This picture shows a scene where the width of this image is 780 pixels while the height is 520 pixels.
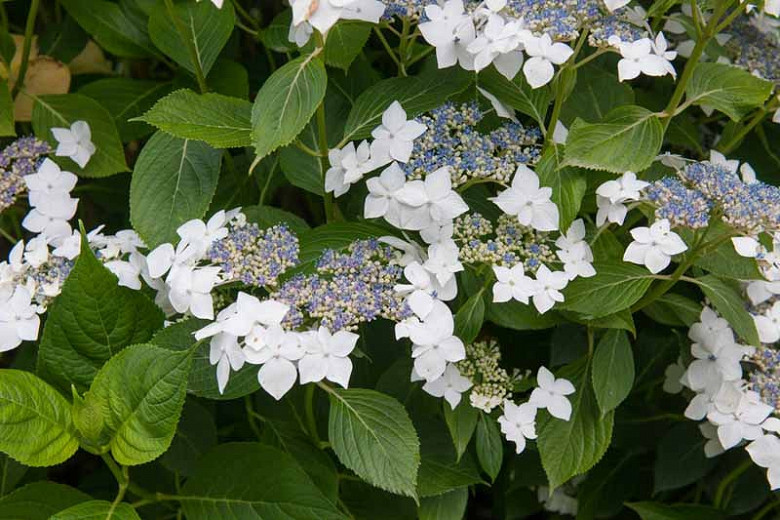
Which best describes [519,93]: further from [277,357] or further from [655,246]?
[277,357]

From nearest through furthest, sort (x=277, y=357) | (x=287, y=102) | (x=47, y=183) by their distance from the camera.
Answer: (x=277, y=357)
(x=287, y=102)
(x=47, y=183)

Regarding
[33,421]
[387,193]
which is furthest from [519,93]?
[33,421]

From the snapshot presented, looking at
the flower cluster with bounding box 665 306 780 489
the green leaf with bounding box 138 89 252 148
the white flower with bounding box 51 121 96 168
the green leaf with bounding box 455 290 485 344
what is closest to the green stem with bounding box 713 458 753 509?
the flower cluster with bounding box 665 306 780 489

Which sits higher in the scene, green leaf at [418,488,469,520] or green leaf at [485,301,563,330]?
green leaf at [485,301,563,330]

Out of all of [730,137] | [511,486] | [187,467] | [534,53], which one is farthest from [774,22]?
[187,467]

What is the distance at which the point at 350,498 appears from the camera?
129 cm

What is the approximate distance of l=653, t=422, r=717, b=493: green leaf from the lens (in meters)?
1.32

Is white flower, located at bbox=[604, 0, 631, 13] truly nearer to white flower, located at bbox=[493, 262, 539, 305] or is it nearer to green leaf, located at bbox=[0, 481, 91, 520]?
white flower, located at bbox=[493, 262, 539, 305]

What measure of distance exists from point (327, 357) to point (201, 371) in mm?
199

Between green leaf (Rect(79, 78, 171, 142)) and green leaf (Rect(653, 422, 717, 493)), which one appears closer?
green leaf (Rect(653, 422, 717, 493))

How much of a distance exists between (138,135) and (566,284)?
28.3 inches

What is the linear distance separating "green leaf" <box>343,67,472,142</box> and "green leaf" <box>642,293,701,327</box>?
0.38m

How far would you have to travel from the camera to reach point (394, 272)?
1.01 meters

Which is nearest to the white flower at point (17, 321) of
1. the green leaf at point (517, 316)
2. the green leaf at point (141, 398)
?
the green leaf at point (141, 398)
